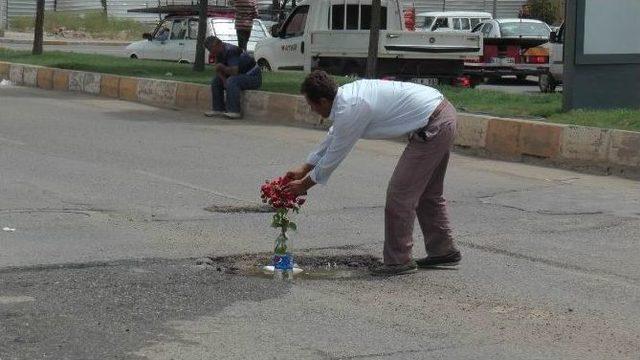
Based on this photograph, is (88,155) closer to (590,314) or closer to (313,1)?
(590,314)

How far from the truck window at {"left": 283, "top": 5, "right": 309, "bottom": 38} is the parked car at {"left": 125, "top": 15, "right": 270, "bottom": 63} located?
9.27 ft

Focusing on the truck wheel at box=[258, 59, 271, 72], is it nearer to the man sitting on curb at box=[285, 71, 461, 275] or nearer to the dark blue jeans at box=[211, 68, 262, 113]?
the dark blue jeans at box=[211, 68, 262, 113]

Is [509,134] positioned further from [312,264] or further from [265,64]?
[265,64]

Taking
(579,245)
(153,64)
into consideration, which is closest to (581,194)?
(579,245)

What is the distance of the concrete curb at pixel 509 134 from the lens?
13.0 meters

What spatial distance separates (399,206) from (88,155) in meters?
6.14

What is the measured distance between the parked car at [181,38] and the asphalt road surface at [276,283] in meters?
14.0

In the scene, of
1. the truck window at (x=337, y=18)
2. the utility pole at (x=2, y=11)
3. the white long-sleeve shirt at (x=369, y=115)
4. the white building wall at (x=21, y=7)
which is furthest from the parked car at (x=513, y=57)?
the white building wall at (x=21, y=7)

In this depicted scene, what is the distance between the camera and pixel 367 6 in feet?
78.8

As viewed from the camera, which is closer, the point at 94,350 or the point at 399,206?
the point at 94,350

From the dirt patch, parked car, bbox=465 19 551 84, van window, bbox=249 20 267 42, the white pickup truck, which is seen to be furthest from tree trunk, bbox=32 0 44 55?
the dirt patch

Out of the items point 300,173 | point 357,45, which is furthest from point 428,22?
point 300,173

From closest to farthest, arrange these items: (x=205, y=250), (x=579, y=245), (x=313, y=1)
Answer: (x=205, y=250)
(x=579, y=245)
(x=313, y=1)

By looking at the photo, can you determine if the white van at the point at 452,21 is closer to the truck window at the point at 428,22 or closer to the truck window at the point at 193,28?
the truck window at the point at 428,22
